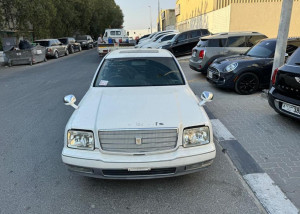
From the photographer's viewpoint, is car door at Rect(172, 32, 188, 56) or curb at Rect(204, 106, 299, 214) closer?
curb at Rect(204, 106, 299, 214)

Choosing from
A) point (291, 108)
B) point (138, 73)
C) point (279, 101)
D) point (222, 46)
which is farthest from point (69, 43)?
point (291, 108)

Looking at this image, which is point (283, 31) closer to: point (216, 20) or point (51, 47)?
point (216, 20)

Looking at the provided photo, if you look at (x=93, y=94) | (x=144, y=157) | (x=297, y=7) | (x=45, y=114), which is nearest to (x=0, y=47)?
(x=45, y=114)

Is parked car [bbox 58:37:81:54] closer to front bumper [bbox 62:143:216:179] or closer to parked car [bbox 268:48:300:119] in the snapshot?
parked car [bbox 268:48:300:119]

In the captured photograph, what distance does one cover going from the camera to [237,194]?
116 inches

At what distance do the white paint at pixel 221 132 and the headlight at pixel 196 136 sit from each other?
155 cm

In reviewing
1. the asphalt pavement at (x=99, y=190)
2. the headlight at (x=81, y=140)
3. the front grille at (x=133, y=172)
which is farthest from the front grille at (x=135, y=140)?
the asphalt pavement at (x=99, y=190)

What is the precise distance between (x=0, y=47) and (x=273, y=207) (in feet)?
73.0

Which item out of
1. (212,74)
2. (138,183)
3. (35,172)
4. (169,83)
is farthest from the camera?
(212,74)

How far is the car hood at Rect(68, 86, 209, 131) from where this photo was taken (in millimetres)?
2768

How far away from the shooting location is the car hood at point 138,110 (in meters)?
2.77

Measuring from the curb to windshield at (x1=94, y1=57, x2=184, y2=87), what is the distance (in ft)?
4.36

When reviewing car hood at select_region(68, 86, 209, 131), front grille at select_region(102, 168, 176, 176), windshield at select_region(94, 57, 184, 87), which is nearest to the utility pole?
windshield at select_region(94, 57, 184, 87)

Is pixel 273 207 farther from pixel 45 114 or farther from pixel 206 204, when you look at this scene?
pixel 45 114
